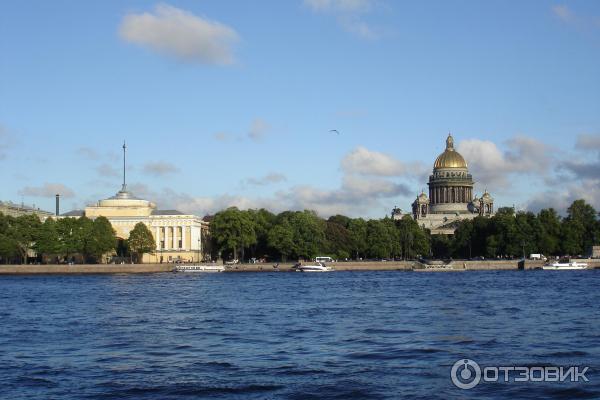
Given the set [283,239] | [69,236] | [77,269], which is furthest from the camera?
[283,239]

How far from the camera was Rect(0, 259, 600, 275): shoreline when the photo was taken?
10669 cm

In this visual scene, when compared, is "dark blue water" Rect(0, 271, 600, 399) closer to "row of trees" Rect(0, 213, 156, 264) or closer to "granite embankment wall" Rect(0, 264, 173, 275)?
"granite embankment wall" Rect(0, 264, 173, 275)

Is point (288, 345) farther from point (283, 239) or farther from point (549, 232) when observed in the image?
point (549, 232)

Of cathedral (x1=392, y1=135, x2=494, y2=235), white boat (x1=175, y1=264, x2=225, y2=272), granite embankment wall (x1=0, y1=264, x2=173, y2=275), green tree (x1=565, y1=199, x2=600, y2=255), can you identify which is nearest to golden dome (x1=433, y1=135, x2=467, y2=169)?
cathedral (x1=392, y1=135, x2=494, y2=235)

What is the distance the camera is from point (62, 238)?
113625mm

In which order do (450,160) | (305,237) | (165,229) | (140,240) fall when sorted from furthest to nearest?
(450,160)
(165,229)
(305,237)
(140,240)

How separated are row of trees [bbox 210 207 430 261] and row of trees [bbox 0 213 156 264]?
10.7 m

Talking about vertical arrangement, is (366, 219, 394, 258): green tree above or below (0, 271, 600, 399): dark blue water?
above

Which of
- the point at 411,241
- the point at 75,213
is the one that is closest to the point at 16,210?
the point at 75,213

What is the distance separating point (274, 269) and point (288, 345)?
81962 mm

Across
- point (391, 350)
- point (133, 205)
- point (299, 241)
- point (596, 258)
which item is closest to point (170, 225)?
point (133, 205)

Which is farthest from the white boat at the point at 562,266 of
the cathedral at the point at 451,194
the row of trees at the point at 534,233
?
the cathedral at the point at 451,194

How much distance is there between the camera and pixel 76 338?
3394cm

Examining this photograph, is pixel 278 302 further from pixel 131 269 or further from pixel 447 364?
pixel 131 269
